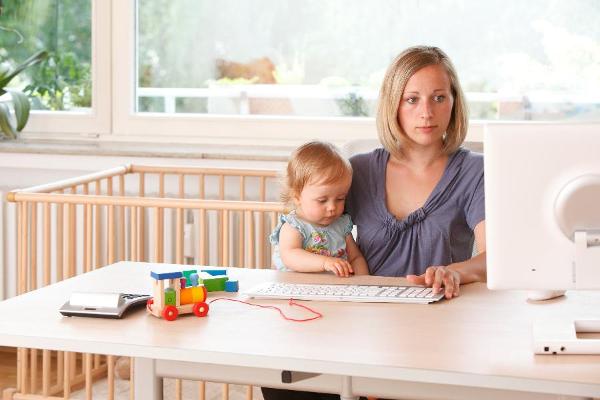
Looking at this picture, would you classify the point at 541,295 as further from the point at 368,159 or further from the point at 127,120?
the point at 127,120

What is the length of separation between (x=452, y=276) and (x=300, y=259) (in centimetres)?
35

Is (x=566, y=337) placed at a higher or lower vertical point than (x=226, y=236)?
lower

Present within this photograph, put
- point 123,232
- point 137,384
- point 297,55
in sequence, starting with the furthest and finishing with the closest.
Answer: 1. point 297,55
2. point 123,232
3. point 137,384

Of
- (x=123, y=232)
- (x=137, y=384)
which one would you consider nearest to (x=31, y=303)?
(x=137, y=384)

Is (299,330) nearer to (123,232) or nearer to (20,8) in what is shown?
(123,232)

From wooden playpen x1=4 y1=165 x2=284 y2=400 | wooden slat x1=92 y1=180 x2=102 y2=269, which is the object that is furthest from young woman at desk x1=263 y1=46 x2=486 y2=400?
wooden slat x1=92 y1=180 x2=102 y2=269

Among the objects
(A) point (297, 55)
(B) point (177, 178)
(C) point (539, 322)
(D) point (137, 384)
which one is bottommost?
(D) point (137, 384)

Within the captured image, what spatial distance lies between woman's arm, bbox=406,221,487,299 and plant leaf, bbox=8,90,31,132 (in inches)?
78.4

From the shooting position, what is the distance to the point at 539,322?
1.82 metres

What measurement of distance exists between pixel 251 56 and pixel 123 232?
760mm

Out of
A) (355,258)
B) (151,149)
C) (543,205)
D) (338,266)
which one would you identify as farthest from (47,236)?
(543,205)

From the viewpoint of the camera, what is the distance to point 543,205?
67.5 inches

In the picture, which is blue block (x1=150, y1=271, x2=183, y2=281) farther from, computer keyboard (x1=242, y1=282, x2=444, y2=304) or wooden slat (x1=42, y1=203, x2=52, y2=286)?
wooden slat (x1=42, y1=203, x2=52, y2=286)

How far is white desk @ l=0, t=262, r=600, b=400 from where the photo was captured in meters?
1.63
